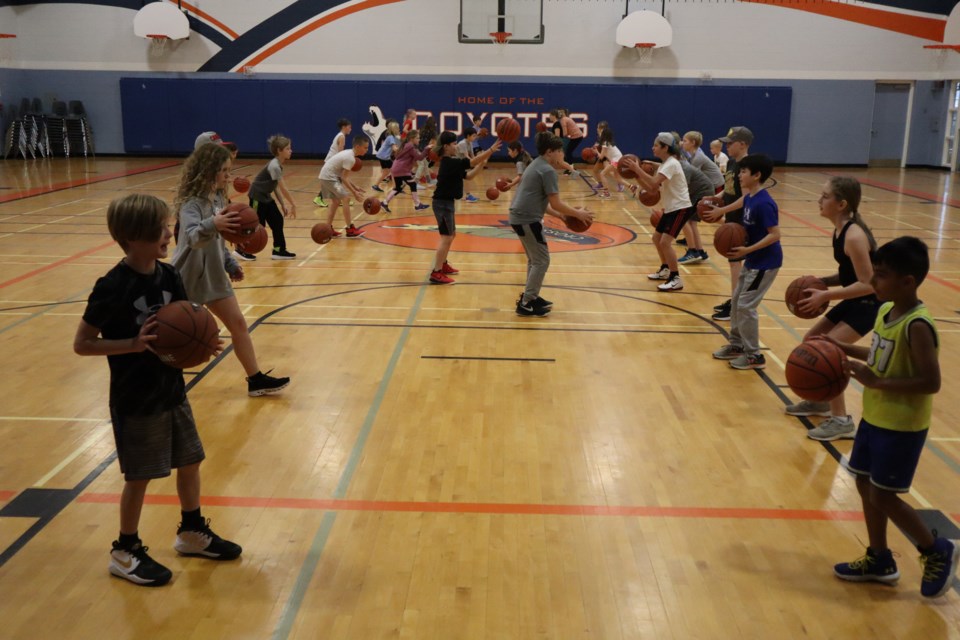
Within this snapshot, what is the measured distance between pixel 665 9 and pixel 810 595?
25328 mm

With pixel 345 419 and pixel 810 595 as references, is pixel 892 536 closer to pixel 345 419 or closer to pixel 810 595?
pixel 810 595

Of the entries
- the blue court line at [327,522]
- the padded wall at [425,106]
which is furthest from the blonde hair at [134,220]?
Answer: the padded wall at [425,106]

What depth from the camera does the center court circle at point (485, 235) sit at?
13.6m

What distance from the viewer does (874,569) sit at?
4242 mm

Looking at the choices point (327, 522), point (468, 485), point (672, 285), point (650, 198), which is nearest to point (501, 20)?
point (650, 198)

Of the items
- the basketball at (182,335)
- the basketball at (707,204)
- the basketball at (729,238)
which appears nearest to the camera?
the basketball at (182,335)

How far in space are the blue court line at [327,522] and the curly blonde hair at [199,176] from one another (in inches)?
78.8

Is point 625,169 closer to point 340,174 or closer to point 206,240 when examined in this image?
point 340,174

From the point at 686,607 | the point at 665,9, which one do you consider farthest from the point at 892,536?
the point at 665,9

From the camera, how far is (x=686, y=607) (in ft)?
13.4

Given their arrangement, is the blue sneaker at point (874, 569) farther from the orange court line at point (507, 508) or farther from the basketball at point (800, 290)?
the basketball at point (800, 290)

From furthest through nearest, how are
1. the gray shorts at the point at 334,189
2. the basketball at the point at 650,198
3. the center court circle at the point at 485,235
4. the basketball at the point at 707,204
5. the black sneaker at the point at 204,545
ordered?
the center court circle at the point at 485,235
the gray shorts at the point at 334,189
the basketball at the point at 650,198
the basketball at the point at 707,204
the black sneaker at the point at 204,545

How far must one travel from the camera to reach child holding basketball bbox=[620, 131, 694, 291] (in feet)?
33.0

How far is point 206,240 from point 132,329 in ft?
5.49
